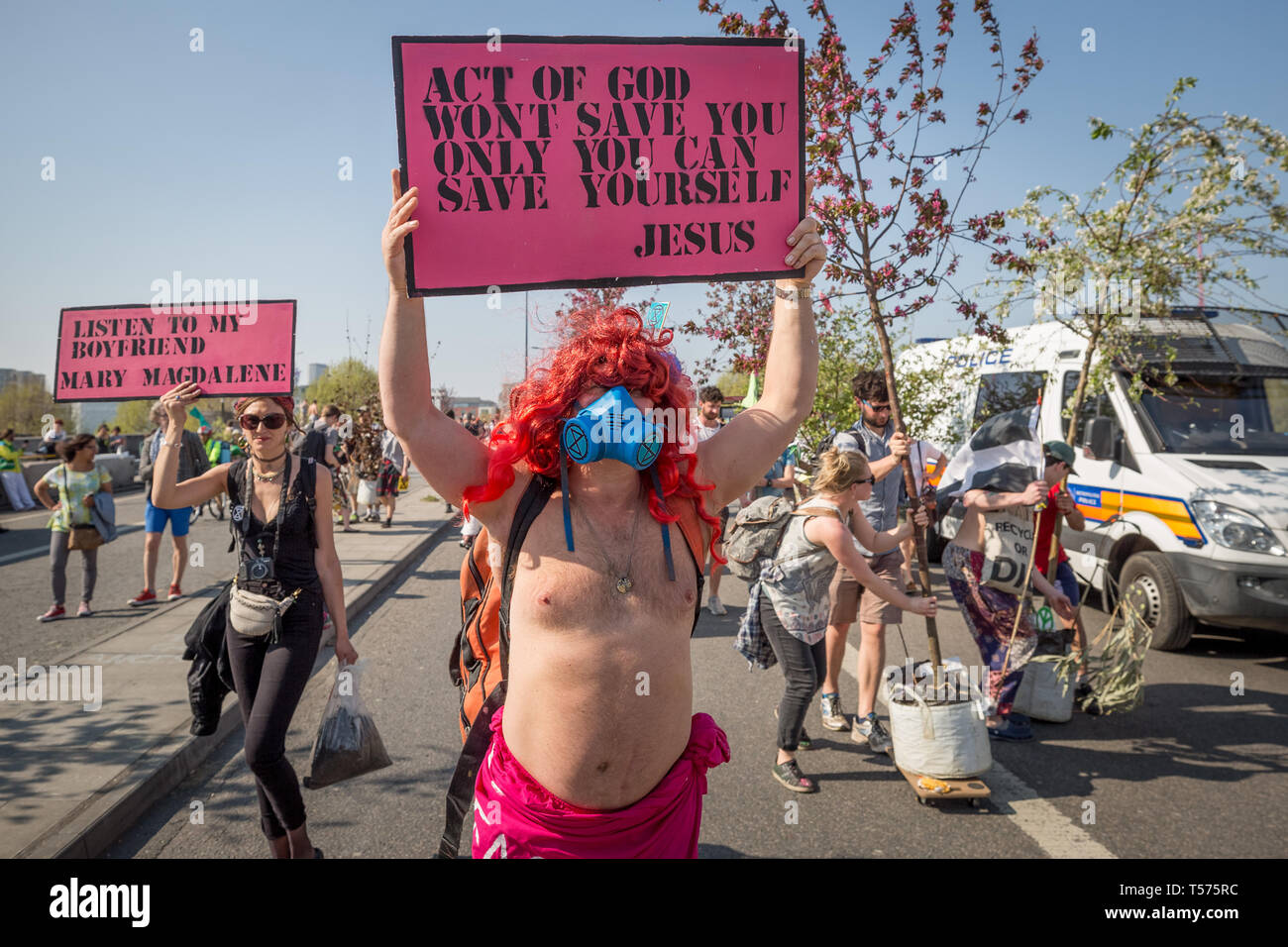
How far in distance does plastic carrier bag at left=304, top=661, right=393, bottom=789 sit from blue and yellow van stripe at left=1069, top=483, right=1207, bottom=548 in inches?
247

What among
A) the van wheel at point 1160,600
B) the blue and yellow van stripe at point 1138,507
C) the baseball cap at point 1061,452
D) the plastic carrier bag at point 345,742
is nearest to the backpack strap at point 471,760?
the plastic carrier bag at point 345,742

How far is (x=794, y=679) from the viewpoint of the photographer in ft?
14.4

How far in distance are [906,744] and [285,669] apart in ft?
10.0

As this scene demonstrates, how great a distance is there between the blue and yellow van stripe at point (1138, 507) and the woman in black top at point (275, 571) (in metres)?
6.34

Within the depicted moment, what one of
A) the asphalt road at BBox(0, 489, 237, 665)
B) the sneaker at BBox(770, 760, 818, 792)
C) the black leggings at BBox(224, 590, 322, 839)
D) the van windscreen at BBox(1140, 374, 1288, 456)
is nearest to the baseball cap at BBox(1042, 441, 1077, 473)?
the van windscreen at BBox(1140, 374, 1288, 456)

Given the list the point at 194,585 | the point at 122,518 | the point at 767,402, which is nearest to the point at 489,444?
the point at 767,402

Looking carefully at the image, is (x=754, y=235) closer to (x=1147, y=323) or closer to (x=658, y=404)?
(x=658, y=404)

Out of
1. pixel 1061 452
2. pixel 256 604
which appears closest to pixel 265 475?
pixel 256 604

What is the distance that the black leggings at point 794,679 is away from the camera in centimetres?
434

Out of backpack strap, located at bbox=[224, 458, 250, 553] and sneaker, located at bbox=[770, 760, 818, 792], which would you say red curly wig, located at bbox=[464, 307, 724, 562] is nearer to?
backpack strap, located at bbox=[224, 458, 250, 553]

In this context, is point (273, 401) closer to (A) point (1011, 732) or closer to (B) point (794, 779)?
(B) point (794, 779)

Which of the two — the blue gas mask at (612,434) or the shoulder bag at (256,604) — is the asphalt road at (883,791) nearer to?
the shoulder bag at (256,604)

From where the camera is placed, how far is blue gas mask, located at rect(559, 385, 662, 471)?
195 cm

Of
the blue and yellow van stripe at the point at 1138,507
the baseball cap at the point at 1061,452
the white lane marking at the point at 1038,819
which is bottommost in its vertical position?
the white lane marking at the point at 1038,819
